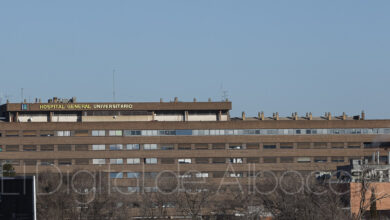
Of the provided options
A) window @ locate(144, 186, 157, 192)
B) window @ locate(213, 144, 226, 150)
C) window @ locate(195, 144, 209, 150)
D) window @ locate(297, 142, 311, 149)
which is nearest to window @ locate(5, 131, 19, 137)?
window @ locate(144, 186, 157, 192)

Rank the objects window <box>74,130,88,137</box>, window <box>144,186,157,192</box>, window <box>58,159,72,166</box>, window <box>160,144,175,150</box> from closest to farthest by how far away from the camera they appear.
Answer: window <box>144,186,157,192</box> < window <box>58,159,72,166</box> < window <box>74,130,88,137</box> < window <box>160,144,175,150</box>

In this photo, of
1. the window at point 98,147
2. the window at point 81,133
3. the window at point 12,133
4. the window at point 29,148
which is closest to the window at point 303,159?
the window at point 98,147

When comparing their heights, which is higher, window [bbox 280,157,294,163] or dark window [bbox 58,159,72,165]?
dark window [bbox 58,159,72,165]

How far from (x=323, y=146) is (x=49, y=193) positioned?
176 feet

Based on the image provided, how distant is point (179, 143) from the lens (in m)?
136

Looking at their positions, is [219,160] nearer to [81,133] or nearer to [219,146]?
[219,146]

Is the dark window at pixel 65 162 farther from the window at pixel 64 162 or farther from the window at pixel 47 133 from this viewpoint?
the window at pixel 47 133

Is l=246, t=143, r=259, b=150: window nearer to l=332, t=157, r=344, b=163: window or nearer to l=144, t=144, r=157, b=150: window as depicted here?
l=332, t=157, r=344, b=163: window

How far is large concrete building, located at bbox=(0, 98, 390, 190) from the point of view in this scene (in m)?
135

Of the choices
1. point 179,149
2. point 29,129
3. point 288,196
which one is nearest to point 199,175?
point 179,149

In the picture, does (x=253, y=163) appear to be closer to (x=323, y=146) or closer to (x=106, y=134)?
(x=323, y=146)

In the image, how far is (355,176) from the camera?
4163 inches

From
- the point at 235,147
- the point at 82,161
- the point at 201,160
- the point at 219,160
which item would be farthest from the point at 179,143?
the point at 82,161

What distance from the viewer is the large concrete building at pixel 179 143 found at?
135 metres
